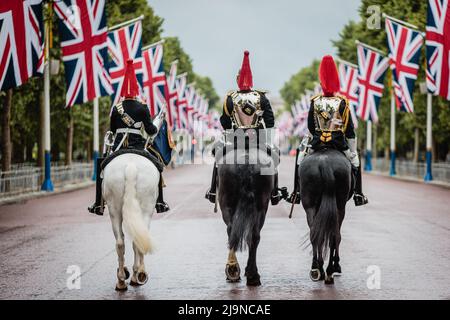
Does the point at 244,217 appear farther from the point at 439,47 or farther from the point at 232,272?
the point at 439,47

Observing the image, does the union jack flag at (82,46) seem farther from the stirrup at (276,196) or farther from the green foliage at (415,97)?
the green foliage at (415,97)

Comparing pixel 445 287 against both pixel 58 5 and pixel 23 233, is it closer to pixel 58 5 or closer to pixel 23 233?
pixel 23 233

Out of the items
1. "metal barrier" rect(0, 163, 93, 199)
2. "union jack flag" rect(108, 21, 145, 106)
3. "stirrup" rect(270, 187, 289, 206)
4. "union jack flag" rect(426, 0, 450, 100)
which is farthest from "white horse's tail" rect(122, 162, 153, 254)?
"union jack flag" rect(108, 21, 145, 106)

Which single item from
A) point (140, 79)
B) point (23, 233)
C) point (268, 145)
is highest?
point (140, 79)

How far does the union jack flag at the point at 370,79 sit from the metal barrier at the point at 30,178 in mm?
14655

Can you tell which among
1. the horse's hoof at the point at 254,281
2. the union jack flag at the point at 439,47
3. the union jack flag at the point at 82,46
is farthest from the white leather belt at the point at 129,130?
the union jack flag at the point at 82,46

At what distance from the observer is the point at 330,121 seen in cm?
1023

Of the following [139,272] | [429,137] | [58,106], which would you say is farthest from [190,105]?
[139,272]

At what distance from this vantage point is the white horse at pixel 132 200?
9.24m

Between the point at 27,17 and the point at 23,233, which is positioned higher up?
the point at 27,17
